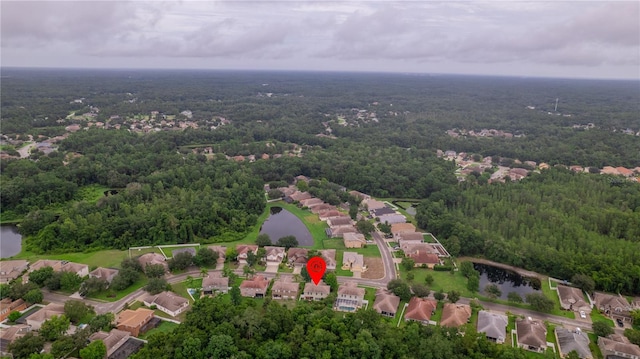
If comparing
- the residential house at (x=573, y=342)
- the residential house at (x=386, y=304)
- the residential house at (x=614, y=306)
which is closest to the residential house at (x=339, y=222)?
the residential house at (x=386, y=304)

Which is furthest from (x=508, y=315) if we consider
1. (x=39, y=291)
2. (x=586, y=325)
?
(x=39, y=291)

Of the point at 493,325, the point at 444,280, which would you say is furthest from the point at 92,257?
the point at 493,325

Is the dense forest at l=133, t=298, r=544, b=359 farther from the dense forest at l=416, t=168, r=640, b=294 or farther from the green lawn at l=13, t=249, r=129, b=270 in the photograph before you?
the green lawn at l=13, t=249, r=129, b=270

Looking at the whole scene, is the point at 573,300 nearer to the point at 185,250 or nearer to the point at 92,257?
the point at 185,250

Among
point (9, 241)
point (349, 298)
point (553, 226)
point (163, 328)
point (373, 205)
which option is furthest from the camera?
point (373, 205)

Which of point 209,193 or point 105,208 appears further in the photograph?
point 209,193

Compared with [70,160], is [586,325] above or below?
below

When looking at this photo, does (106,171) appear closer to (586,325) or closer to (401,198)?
(401,198)
